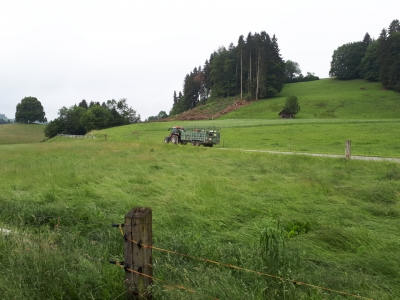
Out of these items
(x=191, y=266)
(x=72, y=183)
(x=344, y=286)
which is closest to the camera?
(x=344, y=286)

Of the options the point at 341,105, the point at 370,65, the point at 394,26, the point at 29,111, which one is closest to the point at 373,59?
the point at 370,65

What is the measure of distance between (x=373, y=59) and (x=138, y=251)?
10120 centimetres

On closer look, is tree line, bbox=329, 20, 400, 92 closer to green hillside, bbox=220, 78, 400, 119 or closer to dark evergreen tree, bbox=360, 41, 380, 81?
dark evergreen tree, bbox=360, 41, 380, 81

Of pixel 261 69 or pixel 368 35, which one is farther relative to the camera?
pixel 368 35

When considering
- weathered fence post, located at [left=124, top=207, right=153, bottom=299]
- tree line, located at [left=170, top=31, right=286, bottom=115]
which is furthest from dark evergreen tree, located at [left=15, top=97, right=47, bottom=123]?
weathered fence post, located at [left=124, top=207, right=153, bottom=299]

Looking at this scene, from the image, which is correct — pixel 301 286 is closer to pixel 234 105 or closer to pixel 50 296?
pixel 50 296

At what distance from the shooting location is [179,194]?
25.0 feet

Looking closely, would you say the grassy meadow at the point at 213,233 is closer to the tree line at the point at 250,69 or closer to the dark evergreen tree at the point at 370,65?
the tree line at the point at 250,69

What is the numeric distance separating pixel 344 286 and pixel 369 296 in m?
0.26

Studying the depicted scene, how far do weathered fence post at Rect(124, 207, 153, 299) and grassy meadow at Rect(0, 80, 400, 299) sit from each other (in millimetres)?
170

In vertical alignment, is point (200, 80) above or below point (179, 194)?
above

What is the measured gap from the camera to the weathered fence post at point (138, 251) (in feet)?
9.66

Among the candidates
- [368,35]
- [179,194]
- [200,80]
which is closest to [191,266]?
[179,194]

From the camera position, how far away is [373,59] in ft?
284
